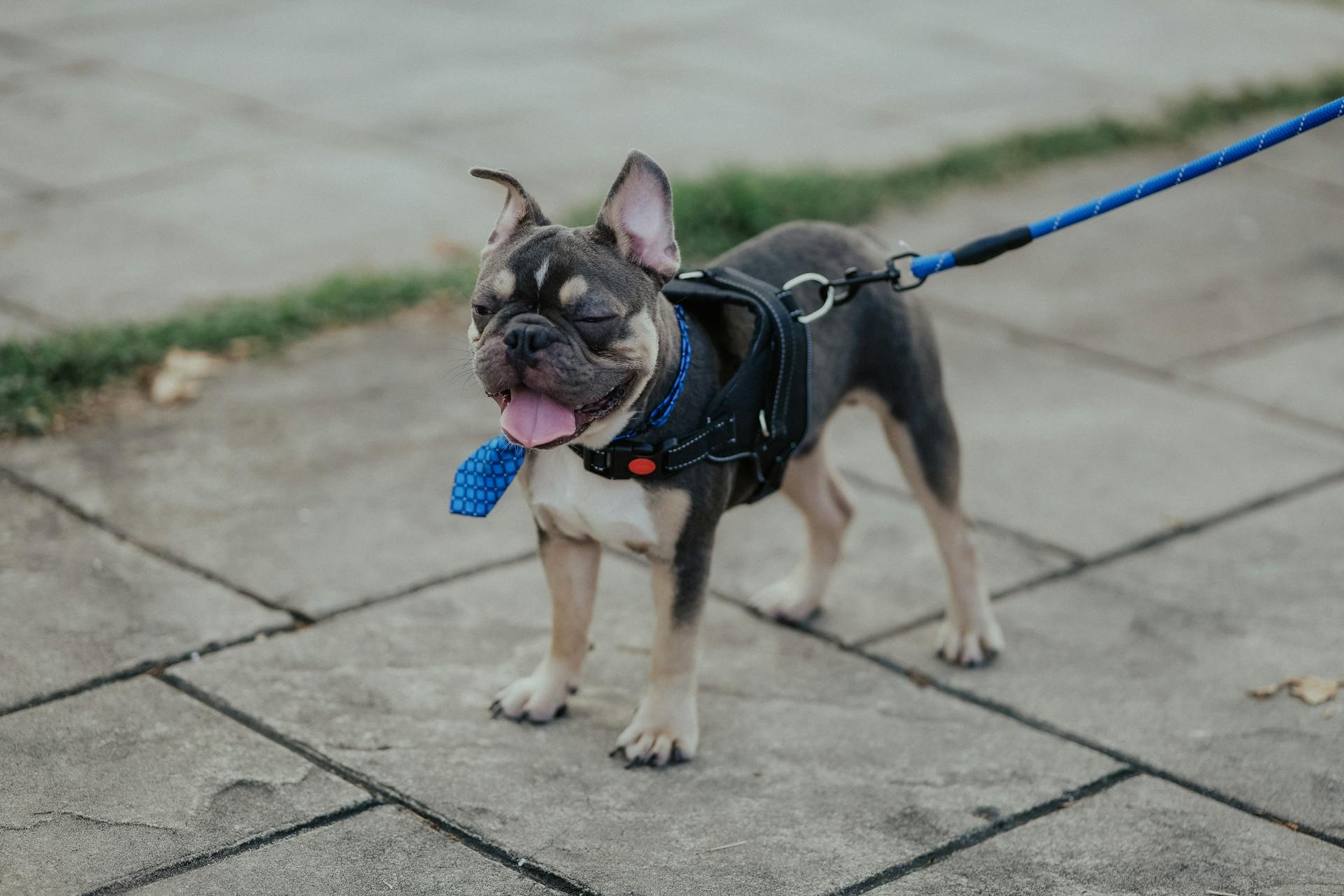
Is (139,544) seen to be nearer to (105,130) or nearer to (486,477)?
(486,477)

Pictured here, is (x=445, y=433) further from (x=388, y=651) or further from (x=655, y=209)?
(x=655, y=209)

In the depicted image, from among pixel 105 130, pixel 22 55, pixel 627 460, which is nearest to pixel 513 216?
pixel 627 460

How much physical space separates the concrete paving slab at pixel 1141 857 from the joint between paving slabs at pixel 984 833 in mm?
21

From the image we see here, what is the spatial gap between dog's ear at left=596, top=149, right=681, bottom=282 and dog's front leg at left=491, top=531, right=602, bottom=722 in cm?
80

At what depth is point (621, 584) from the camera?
518 cm

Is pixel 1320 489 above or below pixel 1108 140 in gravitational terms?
below

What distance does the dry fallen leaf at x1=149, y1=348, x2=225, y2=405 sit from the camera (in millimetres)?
6254

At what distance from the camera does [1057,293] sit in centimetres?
780

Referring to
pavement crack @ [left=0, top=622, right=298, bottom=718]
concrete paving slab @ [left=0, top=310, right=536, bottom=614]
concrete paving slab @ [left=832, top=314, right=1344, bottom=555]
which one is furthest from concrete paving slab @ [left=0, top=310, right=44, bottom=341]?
concrete paving slab @ [left=832, top=314, right=1344, bottom=555]

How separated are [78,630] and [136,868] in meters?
1.21

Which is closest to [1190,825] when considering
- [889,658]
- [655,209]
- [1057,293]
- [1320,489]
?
[889,658]

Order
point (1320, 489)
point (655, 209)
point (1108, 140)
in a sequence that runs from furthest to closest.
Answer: point (1108, 140) → point (1320, 489) → point (655, 209)

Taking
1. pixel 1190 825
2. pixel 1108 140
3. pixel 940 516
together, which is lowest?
pixel 1190 825

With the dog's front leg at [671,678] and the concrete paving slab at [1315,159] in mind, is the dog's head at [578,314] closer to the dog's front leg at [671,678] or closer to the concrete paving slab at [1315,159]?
the dog's front leg at [671,678]
